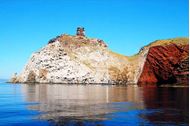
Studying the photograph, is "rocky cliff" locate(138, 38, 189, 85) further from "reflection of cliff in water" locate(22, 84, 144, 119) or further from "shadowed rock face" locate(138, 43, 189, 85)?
"reflection of cliff in water" locate(22, 84, 144, 119)

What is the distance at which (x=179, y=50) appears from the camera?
19012cm

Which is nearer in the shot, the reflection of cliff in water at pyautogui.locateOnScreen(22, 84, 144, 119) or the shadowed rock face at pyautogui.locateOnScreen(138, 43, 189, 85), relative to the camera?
the reflection of cliff in water at pyautogui.locateOnScreen(22, 84, 144, 119)

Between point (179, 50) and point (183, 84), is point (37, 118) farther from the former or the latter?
point (179, 50)

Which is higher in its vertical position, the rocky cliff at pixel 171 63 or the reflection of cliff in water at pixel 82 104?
the rocky cliff at pixel 171 63

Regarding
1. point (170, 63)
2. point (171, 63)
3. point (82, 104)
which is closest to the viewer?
point (82, 104)

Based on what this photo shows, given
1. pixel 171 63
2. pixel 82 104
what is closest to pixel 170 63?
pixel 171 63

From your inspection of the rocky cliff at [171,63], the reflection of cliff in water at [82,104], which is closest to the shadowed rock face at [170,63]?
the rocky cliff at [171,63]

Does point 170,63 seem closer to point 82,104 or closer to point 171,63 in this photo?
point 171,63

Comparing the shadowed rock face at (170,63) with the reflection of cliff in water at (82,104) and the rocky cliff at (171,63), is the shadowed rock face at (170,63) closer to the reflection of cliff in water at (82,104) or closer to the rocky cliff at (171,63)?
the rocky cliff at (171,63)

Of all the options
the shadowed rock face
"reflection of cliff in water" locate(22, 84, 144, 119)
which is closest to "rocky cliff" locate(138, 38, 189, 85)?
the shadowed rock face

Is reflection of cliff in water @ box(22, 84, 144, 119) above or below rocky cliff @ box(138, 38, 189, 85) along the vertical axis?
below

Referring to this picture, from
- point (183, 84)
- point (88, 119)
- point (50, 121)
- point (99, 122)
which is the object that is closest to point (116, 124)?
point (99, 122)

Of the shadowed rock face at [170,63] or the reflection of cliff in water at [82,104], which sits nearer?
the reflection of cliff in water at [82,104]

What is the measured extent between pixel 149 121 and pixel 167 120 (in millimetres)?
2424
